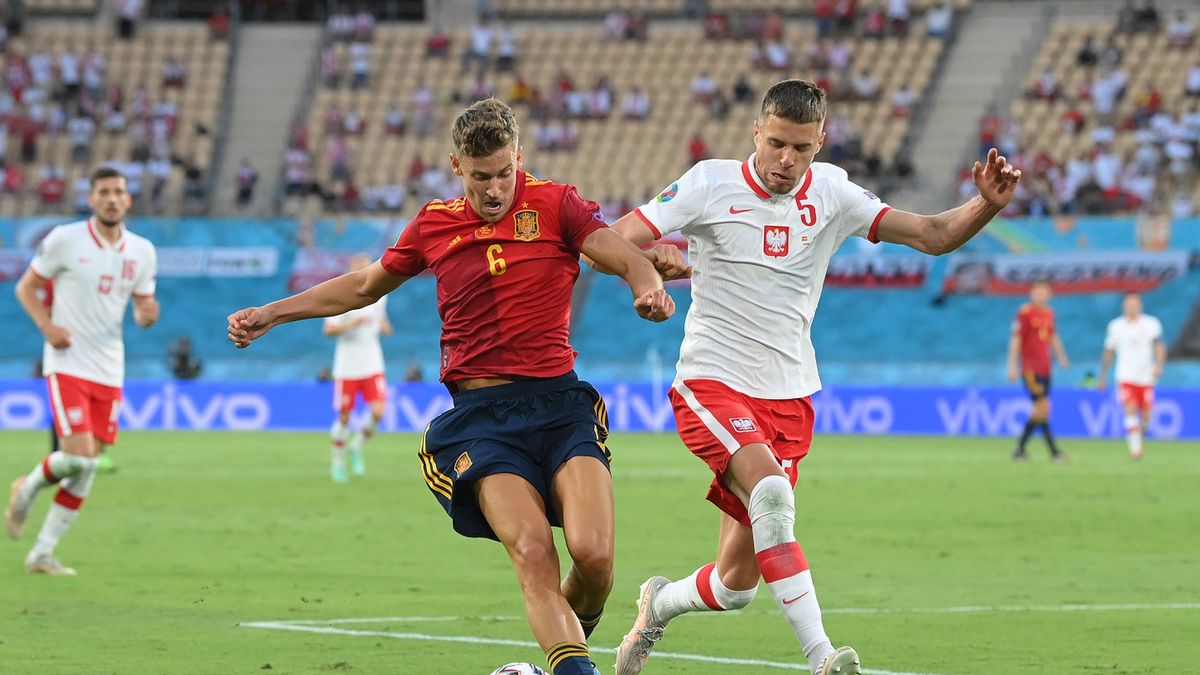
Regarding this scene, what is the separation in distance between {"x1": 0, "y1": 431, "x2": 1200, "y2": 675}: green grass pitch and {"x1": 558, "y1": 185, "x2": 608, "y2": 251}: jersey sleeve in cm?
220

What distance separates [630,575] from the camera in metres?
12.8

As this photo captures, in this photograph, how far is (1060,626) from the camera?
1028cm

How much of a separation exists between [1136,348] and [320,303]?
2061 cm

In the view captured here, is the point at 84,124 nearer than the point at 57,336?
No

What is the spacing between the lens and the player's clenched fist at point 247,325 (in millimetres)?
7637

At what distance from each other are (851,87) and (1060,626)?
3265cm

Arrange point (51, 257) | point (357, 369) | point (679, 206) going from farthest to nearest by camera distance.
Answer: point (357, 369) < point (51, 257) < point (679, 206)

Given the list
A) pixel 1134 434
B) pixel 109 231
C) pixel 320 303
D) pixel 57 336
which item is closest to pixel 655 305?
pixel 320 303

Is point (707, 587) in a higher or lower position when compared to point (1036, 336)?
higher

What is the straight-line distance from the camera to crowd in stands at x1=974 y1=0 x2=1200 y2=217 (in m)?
37.0

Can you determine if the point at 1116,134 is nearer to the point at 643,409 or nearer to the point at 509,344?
the point at 643,409

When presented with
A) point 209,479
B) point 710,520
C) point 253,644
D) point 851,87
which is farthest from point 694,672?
point 851,87

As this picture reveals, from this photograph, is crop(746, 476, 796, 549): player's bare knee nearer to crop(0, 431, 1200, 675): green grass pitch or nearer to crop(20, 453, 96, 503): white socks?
crop(0, 431, 1200, 675): green grass pitch

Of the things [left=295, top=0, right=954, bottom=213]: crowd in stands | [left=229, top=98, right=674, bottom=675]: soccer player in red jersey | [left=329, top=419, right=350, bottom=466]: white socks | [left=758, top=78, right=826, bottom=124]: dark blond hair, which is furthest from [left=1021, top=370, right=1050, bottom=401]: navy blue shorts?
[left=229, top=98, right=674, bottom=675]: soccer player in red jersey
